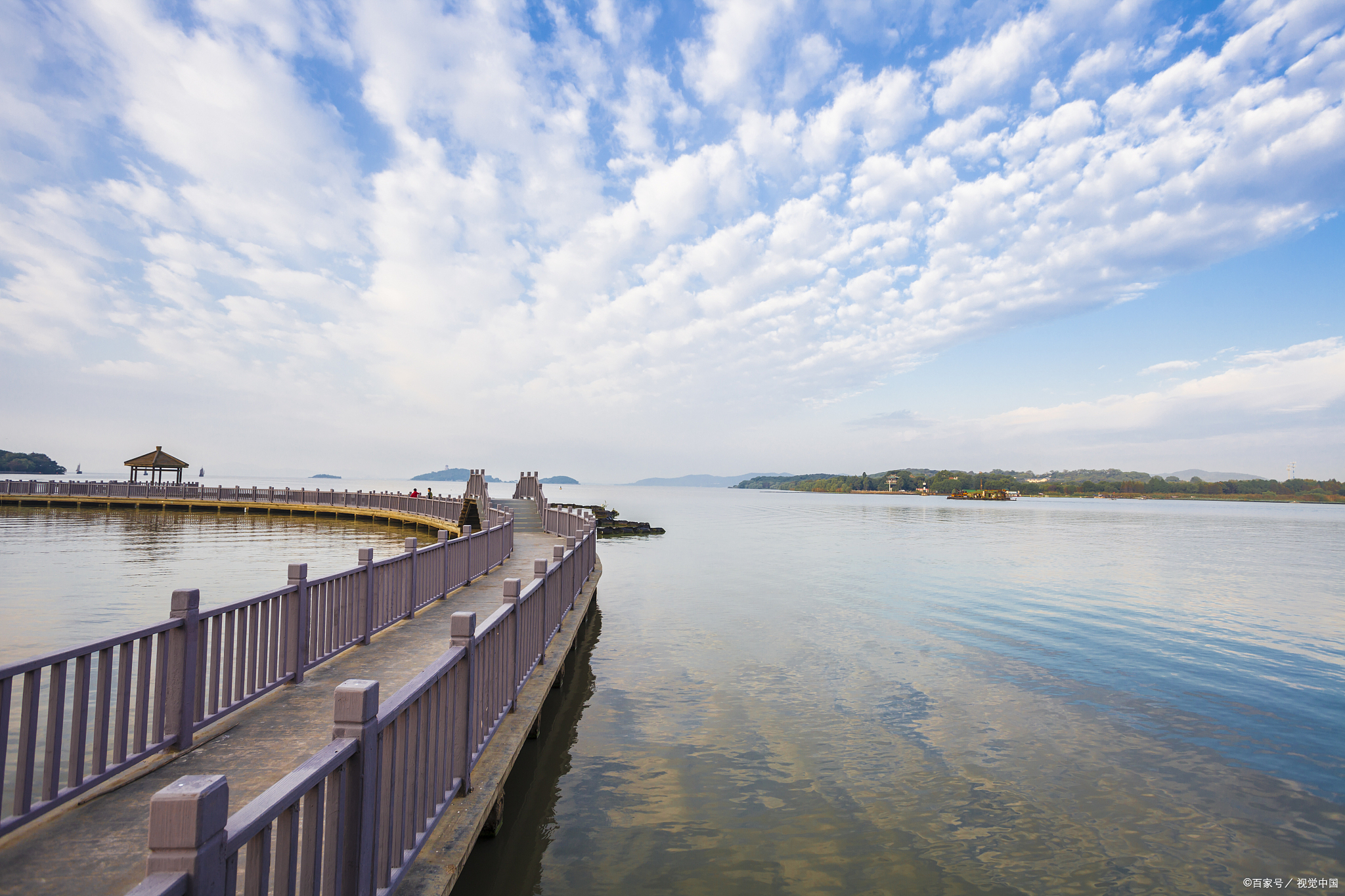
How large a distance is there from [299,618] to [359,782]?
4.92 m

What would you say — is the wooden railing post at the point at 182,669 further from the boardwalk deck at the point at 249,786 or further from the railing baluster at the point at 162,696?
the boardwalk deck at the point at 249,786

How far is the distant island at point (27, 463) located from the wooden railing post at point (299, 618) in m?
177

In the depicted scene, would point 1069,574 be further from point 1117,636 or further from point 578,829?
point 578,829

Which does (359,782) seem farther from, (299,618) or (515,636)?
(299,618)

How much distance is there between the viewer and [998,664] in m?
12.8

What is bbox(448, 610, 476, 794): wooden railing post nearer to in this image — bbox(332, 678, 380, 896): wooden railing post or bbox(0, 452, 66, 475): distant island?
bbox(332, 678, 380, 896): wooden railing post

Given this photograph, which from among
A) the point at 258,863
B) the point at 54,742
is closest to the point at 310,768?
the point at 258,863

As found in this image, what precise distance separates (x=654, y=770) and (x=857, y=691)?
4.74 m

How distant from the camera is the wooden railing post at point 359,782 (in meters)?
3.07

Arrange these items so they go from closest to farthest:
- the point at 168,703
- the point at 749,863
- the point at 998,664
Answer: the point at 168,703 → the point at 749,863 → the point at 998,664

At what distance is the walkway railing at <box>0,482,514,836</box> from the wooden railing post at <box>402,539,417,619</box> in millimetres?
25

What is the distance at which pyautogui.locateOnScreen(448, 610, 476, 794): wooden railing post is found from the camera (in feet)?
15.8

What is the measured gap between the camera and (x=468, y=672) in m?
5.03

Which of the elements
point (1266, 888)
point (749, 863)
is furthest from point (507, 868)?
point (1266, 888)
